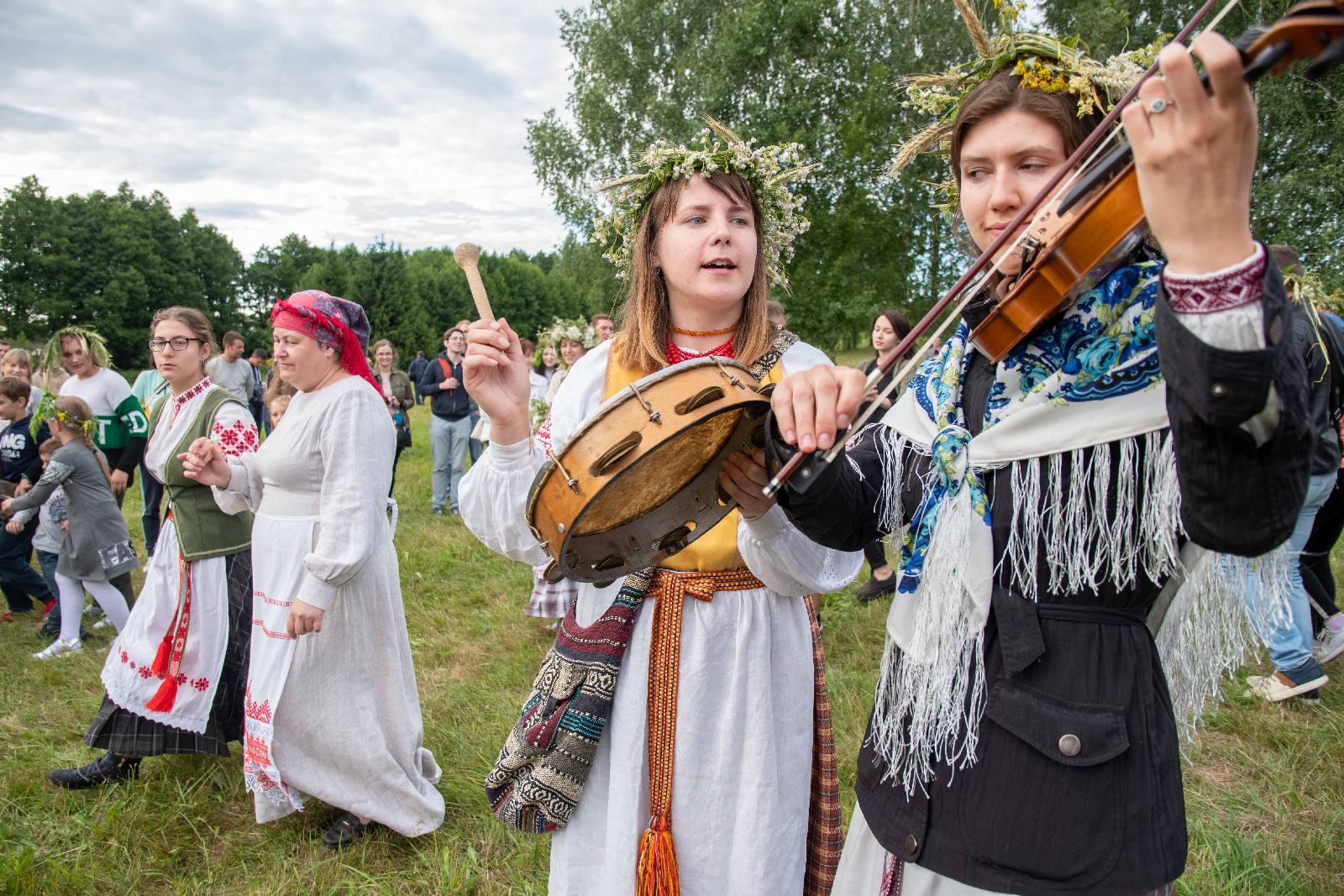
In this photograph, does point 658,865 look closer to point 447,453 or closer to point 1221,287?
point 1221,287

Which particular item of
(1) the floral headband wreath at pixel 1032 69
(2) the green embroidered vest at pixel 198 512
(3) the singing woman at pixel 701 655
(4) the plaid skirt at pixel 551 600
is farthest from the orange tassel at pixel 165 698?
(1) the floral headband wreath at pixel 1032 69

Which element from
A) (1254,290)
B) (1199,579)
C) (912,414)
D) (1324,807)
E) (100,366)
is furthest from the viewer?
(100,366)

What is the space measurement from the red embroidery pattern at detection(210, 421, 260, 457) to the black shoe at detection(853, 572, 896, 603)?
175 inches

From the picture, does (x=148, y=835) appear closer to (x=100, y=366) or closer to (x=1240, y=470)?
(x=1240, y=470)

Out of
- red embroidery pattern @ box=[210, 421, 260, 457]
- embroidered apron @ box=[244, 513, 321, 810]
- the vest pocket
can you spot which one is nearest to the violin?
the vest pocket

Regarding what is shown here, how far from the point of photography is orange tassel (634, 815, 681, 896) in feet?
6.67

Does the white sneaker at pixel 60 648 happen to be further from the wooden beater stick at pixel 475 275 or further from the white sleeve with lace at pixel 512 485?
the wooden beater stick at pixel 475 275

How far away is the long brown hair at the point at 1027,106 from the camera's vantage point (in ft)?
5.01

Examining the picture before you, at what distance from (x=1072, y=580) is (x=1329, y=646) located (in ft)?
16.2

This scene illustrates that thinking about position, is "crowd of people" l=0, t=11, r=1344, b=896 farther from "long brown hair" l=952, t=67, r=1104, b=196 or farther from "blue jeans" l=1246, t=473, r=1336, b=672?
"blue jeans" l=1246, t=473, r=1336, b=672

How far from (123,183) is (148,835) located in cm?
6633

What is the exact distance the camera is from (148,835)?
12.1 ft

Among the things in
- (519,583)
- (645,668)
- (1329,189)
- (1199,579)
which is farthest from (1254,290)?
(1329,189)

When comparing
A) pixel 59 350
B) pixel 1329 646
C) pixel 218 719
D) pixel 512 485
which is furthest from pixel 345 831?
pixel 59 350
